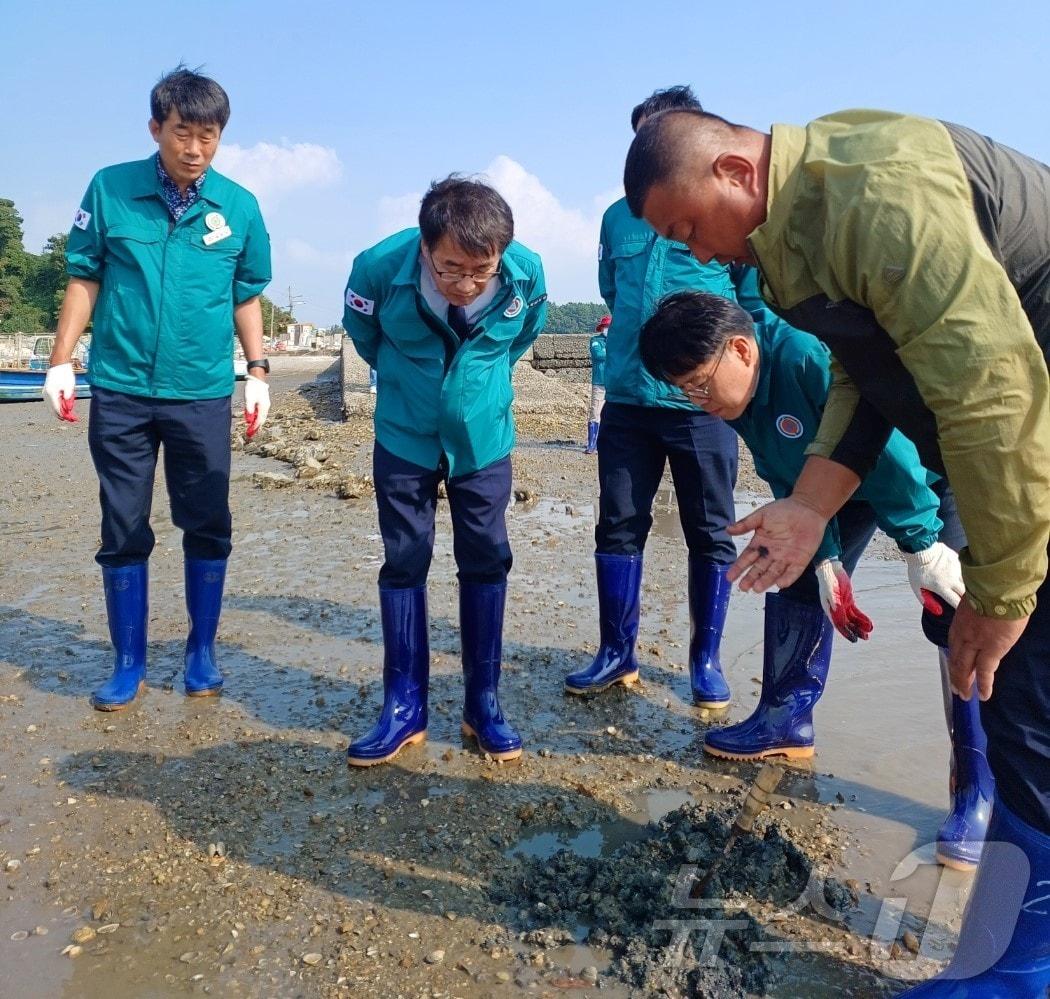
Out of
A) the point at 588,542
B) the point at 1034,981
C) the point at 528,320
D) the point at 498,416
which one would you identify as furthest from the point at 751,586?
the point at 588,542

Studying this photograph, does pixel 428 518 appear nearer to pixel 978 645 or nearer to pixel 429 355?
pixel 429 355

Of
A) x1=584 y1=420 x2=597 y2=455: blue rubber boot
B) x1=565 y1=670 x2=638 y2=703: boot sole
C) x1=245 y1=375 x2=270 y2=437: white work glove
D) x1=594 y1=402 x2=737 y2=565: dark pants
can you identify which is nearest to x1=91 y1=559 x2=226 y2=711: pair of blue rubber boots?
x1=245 y1=375 x2=270 y2=437: white work glove

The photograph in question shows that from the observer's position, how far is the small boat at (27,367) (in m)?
21.7

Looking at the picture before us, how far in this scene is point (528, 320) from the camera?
3.42 metres

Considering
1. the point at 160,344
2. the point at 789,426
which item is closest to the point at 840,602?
the point at 789,426

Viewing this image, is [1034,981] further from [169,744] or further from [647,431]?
[169,744]

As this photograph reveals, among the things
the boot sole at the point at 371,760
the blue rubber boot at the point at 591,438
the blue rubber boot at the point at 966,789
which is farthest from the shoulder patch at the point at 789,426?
the blue rubber boot at the point at 591,438

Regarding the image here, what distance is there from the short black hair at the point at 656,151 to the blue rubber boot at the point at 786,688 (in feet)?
6.02

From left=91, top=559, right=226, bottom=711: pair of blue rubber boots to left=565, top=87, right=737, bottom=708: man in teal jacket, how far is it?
1.46 m

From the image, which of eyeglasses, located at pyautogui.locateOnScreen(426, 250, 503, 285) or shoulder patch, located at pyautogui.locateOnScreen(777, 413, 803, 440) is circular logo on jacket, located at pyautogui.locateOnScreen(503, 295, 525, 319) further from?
A: shoulder patch, located at pyautogui.locateOnScreen(777, 413, 803, 440)

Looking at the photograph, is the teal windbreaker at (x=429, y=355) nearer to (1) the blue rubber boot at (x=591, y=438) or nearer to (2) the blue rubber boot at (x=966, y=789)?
(2) the blue rubber boot at (x=966, y=789)

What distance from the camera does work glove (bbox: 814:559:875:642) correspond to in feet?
8.82

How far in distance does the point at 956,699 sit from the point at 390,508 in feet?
6.08

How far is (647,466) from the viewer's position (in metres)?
3.83
